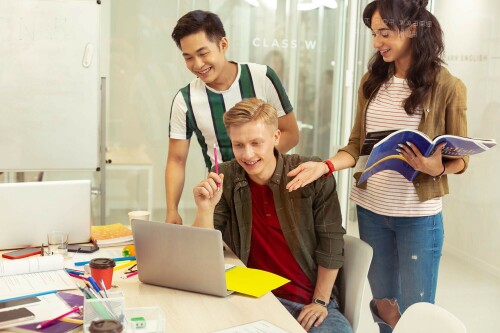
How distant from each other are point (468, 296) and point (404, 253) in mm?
1347

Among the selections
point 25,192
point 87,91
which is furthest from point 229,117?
point 87,91

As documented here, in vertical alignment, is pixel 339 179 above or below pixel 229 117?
below

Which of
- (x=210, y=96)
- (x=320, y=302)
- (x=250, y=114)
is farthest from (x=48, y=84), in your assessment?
(x=320, y=302)

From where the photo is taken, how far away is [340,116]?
161 inches

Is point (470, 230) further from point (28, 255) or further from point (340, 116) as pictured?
point (28, 255)

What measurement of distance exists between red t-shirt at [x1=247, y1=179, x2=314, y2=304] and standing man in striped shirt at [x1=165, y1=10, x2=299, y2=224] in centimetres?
42

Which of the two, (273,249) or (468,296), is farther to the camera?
(468,296)

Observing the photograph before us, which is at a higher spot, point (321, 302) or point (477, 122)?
point (477, 122)

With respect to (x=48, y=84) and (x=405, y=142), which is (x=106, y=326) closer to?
(x=405, y=142)

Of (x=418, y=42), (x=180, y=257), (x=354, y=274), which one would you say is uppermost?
(x=418, y=42)

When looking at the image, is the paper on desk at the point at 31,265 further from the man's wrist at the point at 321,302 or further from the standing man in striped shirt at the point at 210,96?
the man's wrist at the point at 321,302

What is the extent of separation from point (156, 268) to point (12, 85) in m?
1.98

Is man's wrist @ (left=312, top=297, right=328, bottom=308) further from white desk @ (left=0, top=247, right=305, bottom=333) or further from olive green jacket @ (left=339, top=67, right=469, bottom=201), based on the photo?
olive green jacket @ (left=339, top=67, right=469, bottom=201)

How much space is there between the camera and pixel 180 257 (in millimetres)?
1737
